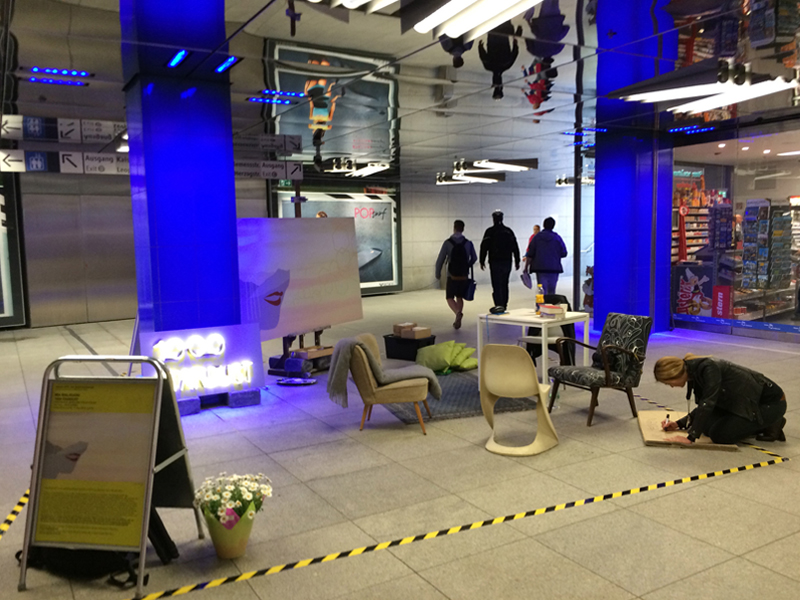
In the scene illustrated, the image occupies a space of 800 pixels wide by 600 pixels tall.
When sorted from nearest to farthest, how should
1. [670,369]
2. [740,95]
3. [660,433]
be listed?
1. [670,369]
2. [660,433]
3. [740,95]

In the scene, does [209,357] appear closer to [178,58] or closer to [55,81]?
[178,58]

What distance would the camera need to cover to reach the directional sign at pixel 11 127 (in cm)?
890

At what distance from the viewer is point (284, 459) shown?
4.82 m

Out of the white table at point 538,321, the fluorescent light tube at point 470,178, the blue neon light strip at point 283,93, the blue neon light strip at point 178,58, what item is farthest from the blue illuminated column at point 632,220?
the fluorescent light tube at point 470,178

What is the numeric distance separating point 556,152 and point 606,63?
7.72 m

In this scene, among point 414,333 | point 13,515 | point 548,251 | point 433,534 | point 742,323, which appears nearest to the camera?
point 433,534

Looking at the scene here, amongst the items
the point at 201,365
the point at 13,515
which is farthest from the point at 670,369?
the point at 13,515

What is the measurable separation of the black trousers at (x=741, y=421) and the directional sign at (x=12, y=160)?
9.68 metres

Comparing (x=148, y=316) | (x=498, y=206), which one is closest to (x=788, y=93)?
(x=148, y=316)

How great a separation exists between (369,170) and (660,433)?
452 inches

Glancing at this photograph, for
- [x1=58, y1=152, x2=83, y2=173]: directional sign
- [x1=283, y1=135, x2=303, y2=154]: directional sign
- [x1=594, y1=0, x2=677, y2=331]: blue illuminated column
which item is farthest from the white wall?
[x1=58, y1=152, x2=83, y2=173]: directional sign

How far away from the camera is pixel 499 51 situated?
19.9 ft

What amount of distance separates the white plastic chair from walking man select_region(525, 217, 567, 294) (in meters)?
5.74

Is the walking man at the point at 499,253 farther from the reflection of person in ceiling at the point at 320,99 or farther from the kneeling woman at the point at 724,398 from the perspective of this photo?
the kneeling woman at the point at 724,398
